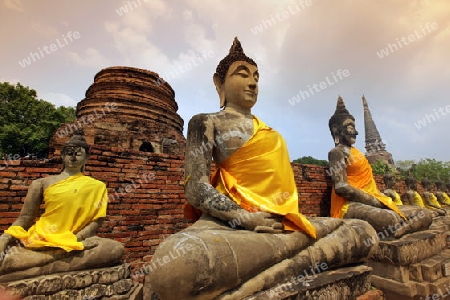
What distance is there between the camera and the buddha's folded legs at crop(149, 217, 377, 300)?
1423mm

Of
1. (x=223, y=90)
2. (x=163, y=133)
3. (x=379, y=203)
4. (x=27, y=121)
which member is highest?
(x=27, y=121)

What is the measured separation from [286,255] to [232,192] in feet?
2.25

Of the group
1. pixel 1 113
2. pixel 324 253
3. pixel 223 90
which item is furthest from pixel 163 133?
pixel 1 113

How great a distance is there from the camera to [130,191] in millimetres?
4434

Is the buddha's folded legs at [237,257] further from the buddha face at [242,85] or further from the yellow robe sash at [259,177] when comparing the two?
the buddha face at [242,85]

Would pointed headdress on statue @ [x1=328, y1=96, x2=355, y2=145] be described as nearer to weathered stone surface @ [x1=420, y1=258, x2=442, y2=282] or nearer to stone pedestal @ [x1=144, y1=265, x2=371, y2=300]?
weathered stone surface @ [x1=420, y1=258, x2=442, y2=282]

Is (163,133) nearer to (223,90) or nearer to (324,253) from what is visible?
(223,90)

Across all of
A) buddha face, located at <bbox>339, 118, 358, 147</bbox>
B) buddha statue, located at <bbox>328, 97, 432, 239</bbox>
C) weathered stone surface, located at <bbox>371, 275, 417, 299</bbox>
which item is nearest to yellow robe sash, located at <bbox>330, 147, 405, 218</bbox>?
buddha statue, located at <bbox>328, 97, 432, 239</bbox>

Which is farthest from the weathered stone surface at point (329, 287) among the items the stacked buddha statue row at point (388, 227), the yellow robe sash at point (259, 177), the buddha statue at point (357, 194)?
the buddha statue at point (357, 194)

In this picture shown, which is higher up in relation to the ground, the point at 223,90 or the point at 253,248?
the point at 223,90

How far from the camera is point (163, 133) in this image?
1125 cm

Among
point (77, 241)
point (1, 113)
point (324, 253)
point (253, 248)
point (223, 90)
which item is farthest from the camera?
point (1, 113)

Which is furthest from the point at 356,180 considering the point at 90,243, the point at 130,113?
the point at 130,113

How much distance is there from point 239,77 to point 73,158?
6.82 ft
